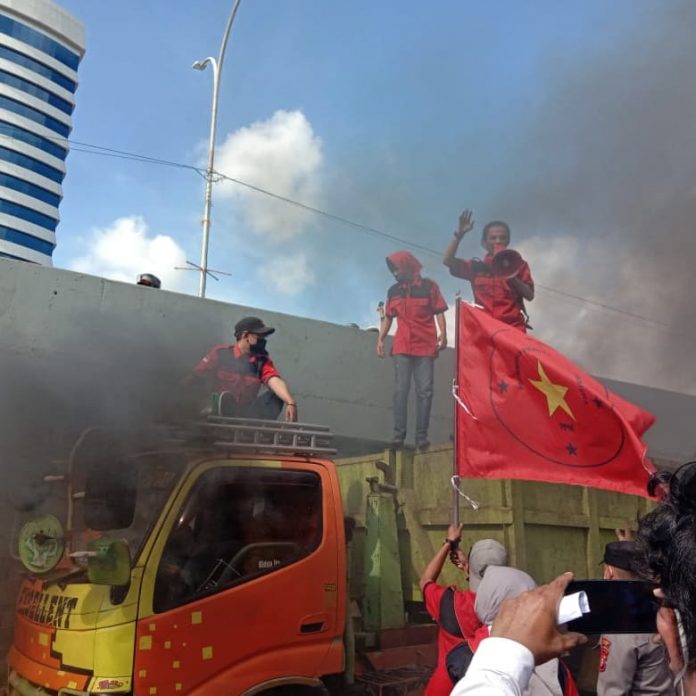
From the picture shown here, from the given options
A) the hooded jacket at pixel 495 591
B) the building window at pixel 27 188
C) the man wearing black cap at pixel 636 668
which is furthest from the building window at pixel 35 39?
the man wearing black cap at pixel 636 668

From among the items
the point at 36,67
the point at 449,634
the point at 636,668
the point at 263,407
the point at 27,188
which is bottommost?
the point at 636,668

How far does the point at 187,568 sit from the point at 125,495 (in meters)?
0.47

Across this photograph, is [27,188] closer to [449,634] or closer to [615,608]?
[449,634]

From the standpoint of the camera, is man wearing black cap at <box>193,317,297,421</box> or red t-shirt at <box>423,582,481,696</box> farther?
man wearing black cap at <box>193,317,297,421</box>

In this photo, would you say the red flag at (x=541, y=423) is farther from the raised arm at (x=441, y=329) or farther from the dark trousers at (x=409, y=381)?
the raised arm at (x=441, y=329)

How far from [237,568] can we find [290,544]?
0.32 metres

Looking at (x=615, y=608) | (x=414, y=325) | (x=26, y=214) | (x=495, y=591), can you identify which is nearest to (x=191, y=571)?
(x=495, y=591)

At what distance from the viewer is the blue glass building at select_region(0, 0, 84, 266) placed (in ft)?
204

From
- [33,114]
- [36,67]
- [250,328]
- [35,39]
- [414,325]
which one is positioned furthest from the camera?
[33,114]

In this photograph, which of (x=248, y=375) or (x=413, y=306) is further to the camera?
(x=413, y=306)

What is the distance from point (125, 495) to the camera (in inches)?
130

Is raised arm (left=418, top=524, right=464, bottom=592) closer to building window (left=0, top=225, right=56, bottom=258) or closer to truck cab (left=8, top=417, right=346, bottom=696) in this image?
truck cab (left=8, top=417, right=346, bottom=696)

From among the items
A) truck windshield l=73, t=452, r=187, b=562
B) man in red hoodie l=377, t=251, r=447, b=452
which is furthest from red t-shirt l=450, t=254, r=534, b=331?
truck windshield l=73, t=452, r=187, b=562

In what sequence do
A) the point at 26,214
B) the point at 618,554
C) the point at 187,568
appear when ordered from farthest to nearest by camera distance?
1. the point at 26,214
2. the point at 187,568
3. the point at 618,554
